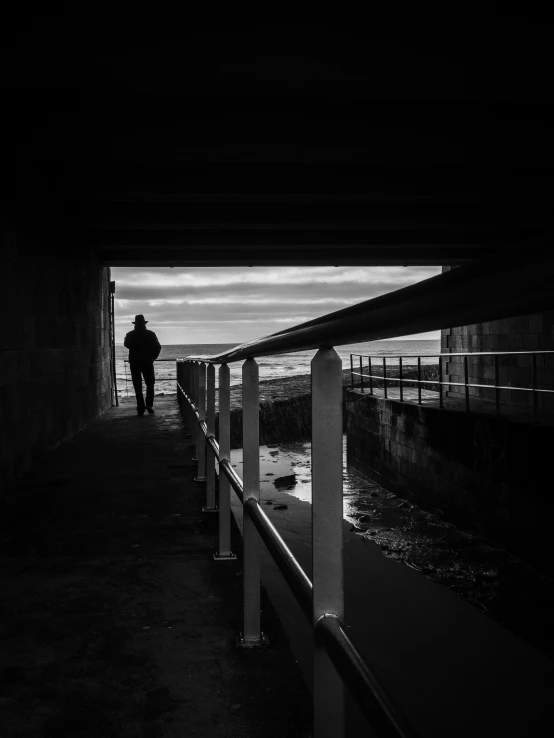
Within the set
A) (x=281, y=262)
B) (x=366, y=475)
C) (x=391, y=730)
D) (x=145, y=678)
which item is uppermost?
(x=281, y=262)

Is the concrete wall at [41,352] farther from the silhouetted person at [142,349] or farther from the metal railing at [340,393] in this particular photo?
the metal railing at [340,393]

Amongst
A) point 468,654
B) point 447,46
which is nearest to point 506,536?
point 468,654

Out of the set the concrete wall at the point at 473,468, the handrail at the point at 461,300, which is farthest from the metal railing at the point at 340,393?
the concrete wall at the point at 473,468

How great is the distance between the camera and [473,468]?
10336 mm

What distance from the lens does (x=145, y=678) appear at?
2.00 m

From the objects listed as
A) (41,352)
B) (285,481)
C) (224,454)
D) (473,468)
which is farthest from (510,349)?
(224,454)

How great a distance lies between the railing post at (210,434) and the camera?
353 centimetres

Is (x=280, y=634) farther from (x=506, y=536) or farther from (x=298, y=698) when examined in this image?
(x=506, y=536)

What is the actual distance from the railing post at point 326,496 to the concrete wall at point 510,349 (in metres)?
12.0

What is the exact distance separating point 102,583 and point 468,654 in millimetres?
4358

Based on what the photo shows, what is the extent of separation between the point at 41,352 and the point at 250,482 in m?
5.01

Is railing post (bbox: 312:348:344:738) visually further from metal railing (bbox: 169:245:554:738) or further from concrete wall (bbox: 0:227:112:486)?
concrete wall (bbox: 0:227:112:486)

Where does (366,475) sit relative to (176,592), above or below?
below

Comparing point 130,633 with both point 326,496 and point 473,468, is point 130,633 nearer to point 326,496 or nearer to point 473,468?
point 326,496
